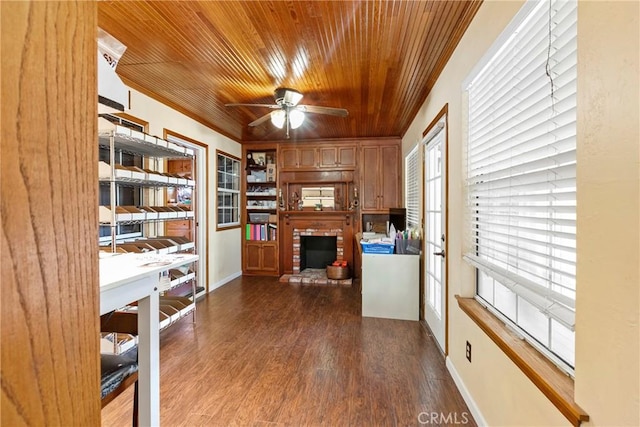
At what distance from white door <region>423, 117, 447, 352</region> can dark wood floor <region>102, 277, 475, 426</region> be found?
0.24 m

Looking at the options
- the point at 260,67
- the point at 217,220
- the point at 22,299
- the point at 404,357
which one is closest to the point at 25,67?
A: the point at 22,299

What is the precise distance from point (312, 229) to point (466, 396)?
12.3ft

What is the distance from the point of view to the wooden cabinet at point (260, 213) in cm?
550

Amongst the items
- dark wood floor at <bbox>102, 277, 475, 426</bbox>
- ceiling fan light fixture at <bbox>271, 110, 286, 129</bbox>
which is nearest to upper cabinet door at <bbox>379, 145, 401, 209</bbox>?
dark wood floor at <bbox>102, 277, 475, 426</bbox>

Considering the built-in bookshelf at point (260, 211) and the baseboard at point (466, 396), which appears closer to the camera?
Result: the baseboard at point (466, 396)

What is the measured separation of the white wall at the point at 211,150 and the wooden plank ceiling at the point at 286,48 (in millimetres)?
138

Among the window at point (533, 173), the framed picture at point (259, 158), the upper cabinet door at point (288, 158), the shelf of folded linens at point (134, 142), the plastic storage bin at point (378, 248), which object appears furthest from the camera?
the framed picture at point (259, 158)

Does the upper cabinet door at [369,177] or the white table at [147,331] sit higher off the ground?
the upper cabinet door at [369,177]

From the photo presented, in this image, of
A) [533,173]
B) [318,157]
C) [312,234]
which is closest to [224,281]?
[312,234]

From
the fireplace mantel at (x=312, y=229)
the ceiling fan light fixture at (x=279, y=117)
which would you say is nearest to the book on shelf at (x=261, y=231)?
the fireplace mantel at (x=312, y=229)

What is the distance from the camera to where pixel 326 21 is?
6.51 ft

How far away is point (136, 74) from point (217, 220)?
2.40 metres

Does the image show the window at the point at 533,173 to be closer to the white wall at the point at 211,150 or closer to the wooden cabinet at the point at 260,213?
the white wall at the point at 211,150

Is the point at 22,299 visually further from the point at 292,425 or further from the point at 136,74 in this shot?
the point at 136,74
